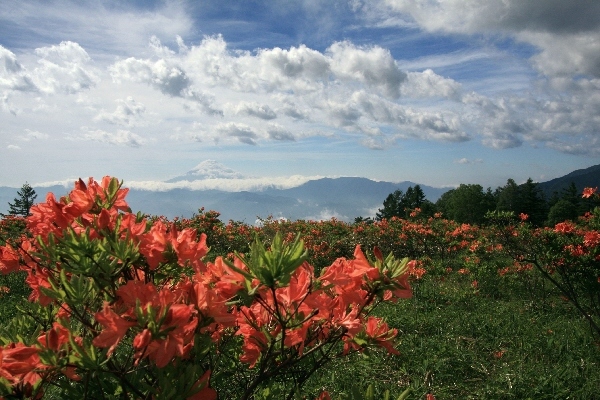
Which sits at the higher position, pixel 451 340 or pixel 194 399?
pixel 194 399

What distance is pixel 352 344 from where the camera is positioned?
4.35 ft

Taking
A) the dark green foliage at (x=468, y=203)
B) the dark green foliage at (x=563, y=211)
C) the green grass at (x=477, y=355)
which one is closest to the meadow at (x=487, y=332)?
the green grass at (x=477, y=355)

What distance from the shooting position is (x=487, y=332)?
448 cm

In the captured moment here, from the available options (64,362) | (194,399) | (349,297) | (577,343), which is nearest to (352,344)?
(349,297)

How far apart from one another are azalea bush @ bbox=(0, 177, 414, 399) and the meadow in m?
0.12

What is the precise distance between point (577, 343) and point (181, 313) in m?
4.74

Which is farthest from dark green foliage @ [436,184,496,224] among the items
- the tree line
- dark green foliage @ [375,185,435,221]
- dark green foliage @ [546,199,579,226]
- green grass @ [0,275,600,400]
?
green grass @ [0,275,600,400]

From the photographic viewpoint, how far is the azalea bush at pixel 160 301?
0.95 meters

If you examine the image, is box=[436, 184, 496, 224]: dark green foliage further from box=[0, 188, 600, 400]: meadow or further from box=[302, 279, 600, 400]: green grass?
box=[302, 279, 600, 400]: green grass

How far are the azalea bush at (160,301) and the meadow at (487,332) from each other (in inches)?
4.6

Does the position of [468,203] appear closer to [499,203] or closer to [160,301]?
[499,203]

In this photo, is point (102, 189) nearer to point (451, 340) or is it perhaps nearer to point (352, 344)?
point (352, 344)

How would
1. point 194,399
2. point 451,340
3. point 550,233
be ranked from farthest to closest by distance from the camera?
point 550,233, point 451,340, point 194,399

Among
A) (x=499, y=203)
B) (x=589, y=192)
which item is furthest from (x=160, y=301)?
(x=499, y=203)
